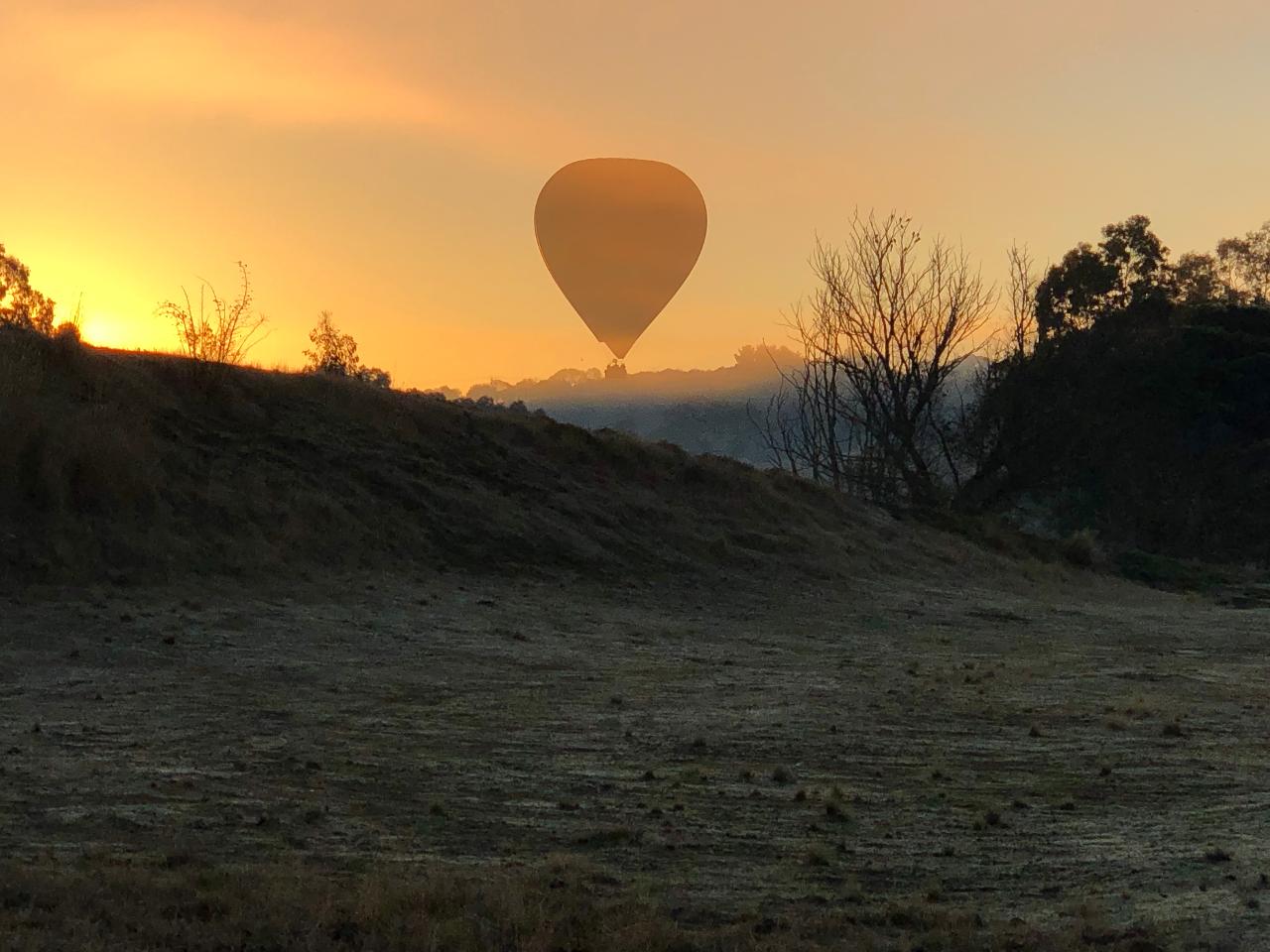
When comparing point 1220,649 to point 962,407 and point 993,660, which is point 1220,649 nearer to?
point 993,660

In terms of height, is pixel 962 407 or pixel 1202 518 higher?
pixel 962 407

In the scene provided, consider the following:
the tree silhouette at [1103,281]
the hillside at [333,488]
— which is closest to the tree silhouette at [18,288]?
the hillside at [333,488]

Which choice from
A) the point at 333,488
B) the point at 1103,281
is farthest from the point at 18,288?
the point at 1103,281

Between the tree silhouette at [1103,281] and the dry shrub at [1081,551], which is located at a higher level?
the tree silhouette at [1103,281]

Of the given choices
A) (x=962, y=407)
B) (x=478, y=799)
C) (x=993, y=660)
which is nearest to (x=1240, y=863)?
(x=478, y=799)

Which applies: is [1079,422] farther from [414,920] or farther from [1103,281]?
[414,920]

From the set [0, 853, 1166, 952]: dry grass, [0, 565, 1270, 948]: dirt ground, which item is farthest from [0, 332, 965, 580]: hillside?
[0, 853, 1166, 952]: dry grass

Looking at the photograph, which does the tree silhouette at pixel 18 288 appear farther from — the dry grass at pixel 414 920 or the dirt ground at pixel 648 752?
the dry grass at pixel 414 920
